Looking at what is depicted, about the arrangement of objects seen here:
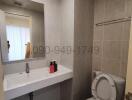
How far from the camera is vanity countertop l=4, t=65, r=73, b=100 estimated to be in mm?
1045

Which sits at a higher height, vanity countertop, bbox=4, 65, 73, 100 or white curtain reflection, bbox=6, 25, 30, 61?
white curtain reflection, bbox=6, 25, 30, 61

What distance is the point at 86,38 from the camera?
170 centimetres

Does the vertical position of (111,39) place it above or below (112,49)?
above

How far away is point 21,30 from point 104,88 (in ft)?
4.85

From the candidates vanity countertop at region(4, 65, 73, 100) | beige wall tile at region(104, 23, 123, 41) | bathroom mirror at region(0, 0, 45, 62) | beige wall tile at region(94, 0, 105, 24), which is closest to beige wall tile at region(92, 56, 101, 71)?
beige wall tile at region(104, 23, 123, 41)

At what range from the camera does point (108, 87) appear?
4.47 ft

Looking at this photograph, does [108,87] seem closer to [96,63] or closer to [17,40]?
[96,63]

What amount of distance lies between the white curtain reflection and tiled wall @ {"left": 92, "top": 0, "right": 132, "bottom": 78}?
46.6 inches

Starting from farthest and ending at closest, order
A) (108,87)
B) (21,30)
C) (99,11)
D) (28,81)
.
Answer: (99,11) → (21,30) → (108,87) → (28,81)

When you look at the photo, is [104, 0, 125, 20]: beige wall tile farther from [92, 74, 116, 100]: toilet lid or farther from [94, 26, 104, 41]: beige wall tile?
[92, 74, 116, 100]: toilet lid

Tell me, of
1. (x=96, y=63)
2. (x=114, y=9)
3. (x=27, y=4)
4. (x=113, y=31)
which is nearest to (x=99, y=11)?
(x=114, y=9)

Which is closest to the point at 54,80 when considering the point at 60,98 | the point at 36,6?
the point at 60,98

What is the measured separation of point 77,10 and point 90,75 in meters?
1.18

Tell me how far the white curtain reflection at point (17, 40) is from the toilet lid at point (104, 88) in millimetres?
1202
